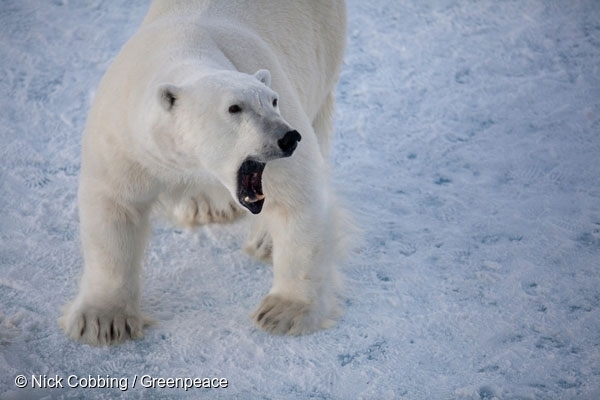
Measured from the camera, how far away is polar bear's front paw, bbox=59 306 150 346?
3.57m

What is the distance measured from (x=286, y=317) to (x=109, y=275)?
745 millimetres

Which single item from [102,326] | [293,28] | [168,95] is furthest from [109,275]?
[293,28]

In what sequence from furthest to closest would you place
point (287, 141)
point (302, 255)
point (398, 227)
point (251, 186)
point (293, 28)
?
1. point (398, 227)
2. point (293, 28)
3. point (302, 255)
4. point (251, 186)
5. point (287, 141)

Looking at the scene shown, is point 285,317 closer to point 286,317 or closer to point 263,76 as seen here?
point 286,317

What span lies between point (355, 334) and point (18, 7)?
4.09 m

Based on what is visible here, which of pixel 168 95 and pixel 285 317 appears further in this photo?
pixel 285 317

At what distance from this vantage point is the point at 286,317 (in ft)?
12.0

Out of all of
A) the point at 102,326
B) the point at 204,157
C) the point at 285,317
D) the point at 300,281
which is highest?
the point at 204,157

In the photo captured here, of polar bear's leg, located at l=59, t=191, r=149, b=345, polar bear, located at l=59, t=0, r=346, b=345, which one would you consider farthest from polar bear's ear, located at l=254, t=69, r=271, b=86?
polar bear's leg, located at l=59, t=191, r=149, b=345

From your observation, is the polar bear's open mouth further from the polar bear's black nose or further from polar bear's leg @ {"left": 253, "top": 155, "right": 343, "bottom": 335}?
polar bear's leg @ {"left": 253, "top": 155, "right": 343, "bottom": 335}

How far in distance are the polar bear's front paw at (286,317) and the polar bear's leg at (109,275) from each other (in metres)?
0.51

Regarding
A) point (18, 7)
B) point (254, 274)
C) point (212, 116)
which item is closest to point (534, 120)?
point (254, 274)

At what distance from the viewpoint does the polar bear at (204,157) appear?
290 centimetres

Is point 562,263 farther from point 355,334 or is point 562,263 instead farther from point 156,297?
point 156,297
